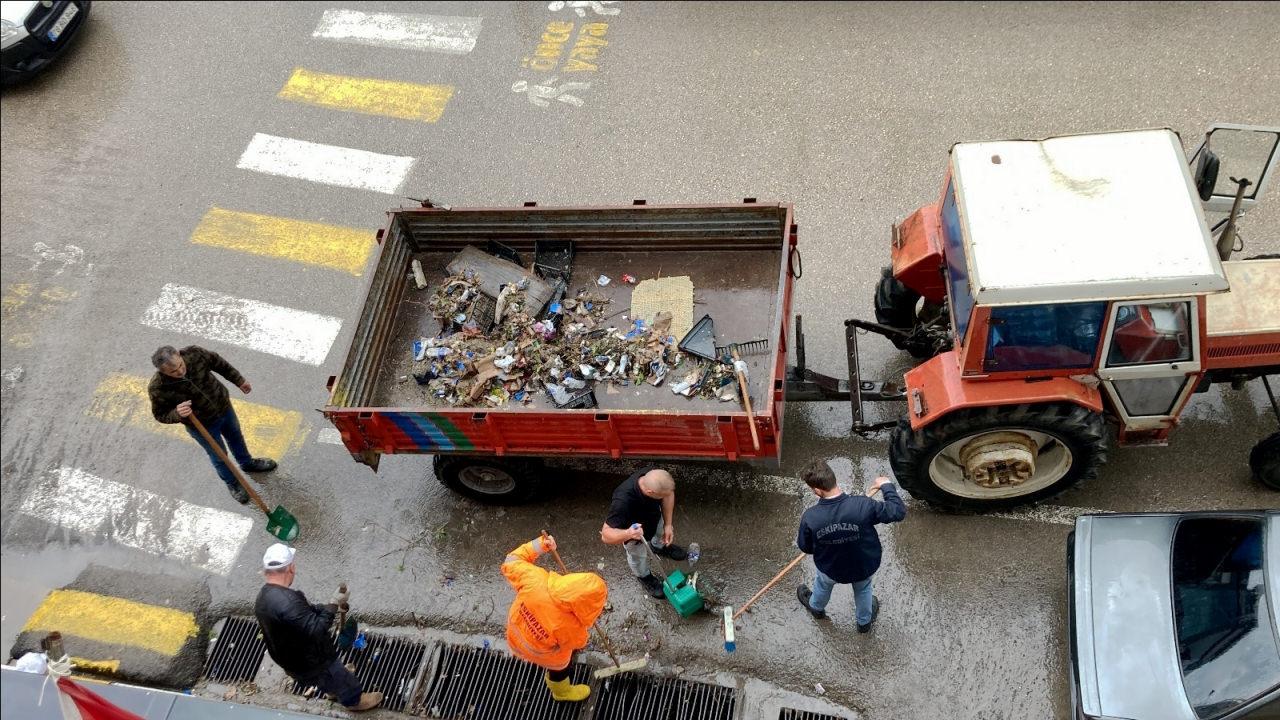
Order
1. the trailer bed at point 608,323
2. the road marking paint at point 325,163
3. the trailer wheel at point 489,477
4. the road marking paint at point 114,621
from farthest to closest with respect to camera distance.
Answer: the road marking paint at point 325,163 → the road marking paint at point 114,621 → the trailer wheel at point 489,477 → the trailer bed at point 608,323

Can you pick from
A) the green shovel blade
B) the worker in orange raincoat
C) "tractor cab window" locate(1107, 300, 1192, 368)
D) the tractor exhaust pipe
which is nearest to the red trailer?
the worker in orange raincoat

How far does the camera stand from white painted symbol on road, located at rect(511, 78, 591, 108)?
10383 mm

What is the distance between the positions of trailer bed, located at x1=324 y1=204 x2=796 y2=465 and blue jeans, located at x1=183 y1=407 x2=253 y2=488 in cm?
127

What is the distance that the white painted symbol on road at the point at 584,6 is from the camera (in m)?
11.2

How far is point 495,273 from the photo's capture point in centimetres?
752

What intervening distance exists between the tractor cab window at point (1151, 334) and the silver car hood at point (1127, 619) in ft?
3.55

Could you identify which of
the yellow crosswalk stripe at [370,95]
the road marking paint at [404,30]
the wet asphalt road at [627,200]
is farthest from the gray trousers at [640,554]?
the road marking paint at [404,30]

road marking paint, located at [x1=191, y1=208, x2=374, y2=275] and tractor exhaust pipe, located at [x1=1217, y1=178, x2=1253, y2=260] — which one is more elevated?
tractor exhaust pipe, located at [x1=1217, y1=178, x2=1253, y2=260]

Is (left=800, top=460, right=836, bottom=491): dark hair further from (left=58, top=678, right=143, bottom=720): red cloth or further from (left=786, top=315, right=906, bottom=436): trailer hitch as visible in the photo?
(left=58, top=678, right=143, bottom=720): red cloth

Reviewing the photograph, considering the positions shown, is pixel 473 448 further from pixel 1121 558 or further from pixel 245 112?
pixel 245 112

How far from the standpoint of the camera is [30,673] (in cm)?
655

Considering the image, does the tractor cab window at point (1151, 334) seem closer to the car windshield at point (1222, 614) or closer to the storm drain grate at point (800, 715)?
the car windshield at point (1222, 614)

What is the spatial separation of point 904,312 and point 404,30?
748 centimetres

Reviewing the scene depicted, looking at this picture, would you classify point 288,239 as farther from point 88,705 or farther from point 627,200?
point 88,705
